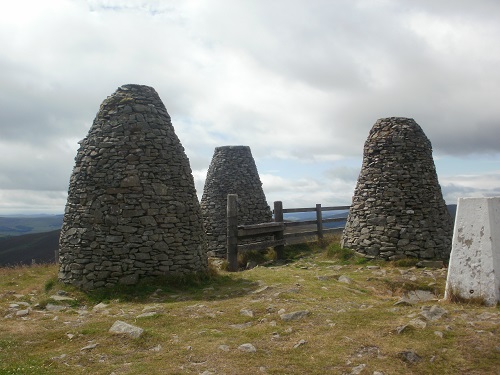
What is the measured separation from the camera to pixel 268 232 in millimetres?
16875

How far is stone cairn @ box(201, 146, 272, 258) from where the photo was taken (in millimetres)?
19031

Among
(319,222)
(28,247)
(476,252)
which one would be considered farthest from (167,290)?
(28,247)

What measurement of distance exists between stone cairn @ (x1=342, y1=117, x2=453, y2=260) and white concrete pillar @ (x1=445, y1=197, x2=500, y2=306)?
5.90m

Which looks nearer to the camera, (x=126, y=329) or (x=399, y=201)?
(x=126, y=329)

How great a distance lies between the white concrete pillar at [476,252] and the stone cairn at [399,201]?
5.90 metres

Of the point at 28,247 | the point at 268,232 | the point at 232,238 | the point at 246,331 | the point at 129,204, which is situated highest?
the point at 129,204

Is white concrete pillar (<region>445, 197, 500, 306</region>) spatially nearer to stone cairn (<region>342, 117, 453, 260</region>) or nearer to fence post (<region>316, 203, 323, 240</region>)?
stone cairn (<region>342, 117, 453, 260</region>)

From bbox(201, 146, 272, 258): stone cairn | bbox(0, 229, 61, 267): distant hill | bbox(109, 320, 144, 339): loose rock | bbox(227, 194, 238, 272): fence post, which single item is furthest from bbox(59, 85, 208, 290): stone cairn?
bbox(0, 229, 61, 267): distant hill

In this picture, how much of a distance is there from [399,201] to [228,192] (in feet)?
26.4

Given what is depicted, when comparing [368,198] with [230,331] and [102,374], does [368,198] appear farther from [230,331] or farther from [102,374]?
[102,374]

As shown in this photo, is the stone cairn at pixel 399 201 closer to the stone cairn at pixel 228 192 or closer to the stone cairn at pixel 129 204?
the stone cairn at pixel 228 192

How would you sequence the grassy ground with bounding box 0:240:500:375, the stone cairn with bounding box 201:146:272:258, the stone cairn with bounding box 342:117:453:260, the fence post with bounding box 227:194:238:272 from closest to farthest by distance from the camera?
the grassy ground with bounding box 0:240:500:375 → the stone cairn with bounding box 342:117:453:260 → the fence post with bounding box 227:194:238:272 → the stone cairn with bounding box 201:146:272:258

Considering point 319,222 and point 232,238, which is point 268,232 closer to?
point 232,238

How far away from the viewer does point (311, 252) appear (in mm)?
17719
